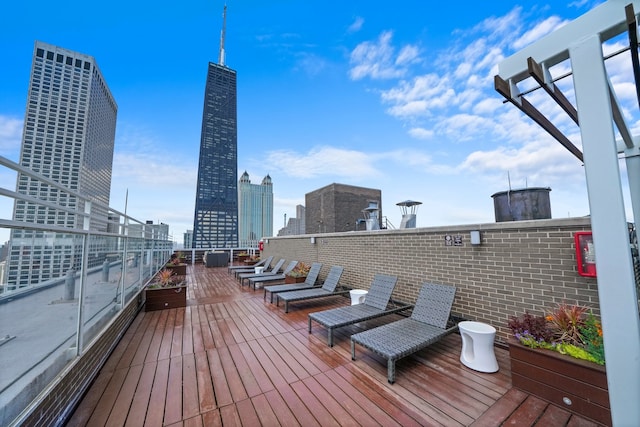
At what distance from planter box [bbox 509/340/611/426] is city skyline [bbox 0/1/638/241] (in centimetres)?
198

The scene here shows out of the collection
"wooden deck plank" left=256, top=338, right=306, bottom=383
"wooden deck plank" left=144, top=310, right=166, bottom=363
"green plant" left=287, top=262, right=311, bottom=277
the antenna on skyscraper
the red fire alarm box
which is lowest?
"wooden deck plank" left=144, top=310, right=166, bottom=363

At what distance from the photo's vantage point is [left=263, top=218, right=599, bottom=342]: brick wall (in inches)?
103

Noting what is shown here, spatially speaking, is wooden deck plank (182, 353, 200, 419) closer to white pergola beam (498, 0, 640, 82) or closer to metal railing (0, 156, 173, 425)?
metal railing (0, 156, 173, 425)

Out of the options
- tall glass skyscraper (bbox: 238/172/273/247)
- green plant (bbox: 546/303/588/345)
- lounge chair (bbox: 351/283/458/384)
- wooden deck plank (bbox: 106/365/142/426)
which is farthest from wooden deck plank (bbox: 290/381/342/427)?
tall glass skyscraper (bbox: 238/172/273/247)

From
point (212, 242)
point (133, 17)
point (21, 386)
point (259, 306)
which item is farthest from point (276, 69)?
point (212, 242)

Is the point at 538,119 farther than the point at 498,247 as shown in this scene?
No

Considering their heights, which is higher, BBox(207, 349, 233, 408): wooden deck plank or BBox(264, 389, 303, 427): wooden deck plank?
BBox(264, 389, 303, 427): wooden deck plank

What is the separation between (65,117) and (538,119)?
30.7ft

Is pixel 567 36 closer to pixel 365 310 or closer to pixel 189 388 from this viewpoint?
pixel 365 310

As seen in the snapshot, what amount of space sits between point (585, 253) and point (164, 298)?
258 inches

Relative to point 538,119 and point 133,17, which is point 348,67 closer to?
point 133,17

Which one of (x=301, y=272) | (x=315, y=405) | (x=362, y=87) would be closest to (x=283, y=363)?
(x=315, y=405)

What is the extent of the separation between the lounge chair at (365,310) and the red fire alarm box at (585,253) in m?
2.15

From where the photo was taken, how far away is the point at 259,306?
505 cm
